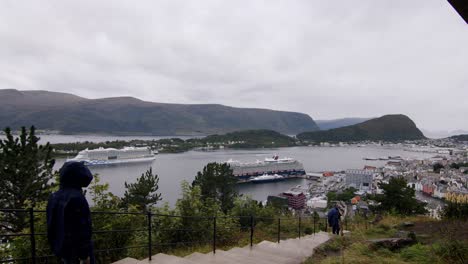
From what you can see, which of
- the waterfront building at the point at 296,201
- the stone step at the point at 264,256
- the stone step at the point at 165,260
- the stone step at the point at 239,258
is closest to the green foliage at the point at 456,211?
the stone step at the point at 264,256

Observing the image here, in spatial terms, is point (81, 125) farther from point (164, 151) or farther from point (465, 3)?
point (465, 3)

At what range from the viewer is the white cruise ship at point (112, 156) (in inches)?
1921

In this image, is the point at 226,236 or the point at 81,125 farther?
the point at 81,125

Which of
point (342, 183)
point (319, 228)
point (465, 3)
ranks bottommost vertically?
point (342, 183)

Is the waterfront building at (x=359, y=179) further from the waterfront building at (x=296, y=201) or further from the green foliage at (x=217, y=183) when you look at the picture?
the green foliage at (x=217, y=183)

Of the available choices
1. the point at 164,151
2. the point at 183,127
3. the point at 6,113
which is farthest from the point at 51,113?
the point at 164,151

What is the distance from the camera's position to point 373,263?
3428mm

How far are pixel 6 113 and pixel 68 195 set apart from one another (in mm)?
192716

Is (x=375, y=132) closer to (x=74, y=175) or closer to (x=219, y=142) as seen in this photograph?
(x=219, y=142)

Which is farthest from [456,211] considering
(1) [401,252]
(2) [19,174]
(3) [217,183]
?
(3) [217,183]

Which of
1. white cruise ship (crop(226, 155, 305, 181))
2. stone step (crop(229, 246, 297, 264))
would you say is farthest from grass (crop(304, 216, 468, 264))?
white cruise ship (crop(226, 155, 305, 181))

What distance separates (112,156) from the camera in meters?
51.1

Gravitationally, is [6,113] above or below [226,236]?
above

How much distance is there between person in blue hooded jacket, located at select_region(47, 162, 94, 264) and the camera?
1808 mm
